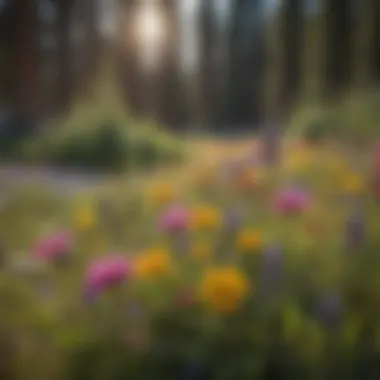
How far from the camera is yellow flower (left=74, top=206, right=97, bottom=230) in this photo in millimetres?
1327

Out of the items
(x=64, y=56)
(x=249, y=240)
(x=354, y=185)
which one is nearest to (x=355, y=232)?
(x=354, y=185)

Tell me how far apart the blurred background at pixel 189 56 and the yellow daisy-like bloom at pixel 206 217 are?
0.14m

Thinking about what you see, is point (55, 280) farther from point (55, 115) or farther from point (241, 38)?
point (241, 38)

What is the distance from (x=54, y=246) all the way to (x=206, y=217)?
0.27 m

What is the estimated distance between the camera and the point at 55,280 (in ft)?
4.27

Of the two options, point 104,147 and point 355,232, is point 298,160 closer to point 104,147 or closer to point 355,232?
point 355,232

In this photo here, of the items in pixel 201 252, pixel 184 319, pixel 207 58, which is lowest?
pixel 184 319

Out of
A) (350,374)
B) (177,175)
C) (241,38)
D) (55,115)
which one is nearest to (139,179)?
(177,175)

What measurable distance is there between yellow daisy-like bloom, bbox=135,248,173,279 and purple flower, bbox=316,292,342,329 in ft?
0.86

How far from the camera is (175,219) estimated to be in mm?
1326

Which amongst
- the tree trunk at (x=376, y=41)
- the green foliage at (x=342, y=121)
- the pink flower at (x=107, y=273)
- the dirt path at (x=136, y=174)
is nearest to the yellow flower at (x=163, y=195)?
the dirt path at (x=136, y=174)

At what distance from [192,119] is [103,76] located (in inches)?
6.8

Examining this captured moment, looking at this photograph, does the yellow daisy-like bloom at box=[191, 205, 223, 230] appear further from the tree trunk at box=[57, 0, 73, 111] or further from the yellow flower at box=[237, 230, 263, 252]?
the tree trunk at box=[57, 0, 73, 111]

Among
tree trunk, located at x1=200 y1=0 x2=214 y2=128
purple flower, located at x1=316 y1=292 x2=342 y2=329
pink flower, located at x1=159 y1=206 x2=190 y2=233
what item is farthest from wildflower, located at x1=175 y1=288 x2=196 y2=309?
tree trunk, located at x1=200 y1=0 x2=214 y2=128
